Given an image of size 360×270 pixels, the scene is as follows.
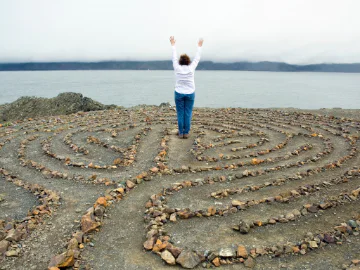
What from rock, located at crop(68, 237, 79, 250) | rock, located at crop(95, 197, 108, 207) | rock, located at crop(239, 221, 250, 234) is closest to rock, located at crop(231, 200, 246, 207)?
rock, located at crop(239, 221, 250, 234)

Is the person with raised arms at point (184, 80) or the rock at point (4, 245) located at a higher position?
the person with raised arms at point (184, 80)

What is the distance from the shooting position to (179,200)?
6.81 m

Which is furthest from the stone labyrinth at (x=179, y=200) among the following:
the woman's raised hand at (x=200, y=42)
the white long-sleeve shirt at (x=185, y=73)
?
the woman's raised hand at (x=200, y=42)

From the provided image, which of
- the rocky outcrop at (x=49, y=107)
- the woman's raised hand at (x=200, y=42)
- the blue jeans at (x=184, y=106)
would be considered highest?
the woman's raised hand at (x=200, y=42)

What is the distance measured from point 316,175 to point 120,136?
7.07 metres

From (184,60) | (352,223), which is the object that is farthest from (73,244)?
(184,60)

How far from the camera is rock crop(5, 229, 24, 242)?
5.24 meters

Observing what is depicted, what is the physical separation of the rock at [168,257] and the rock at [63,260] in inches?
52.6

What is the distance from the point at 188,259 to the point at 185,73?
22.1ft

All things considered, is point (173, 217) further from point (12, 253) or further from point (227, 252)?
point (12, 253)

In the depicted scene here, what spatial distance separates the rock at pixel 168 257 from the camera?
4769 millimetres

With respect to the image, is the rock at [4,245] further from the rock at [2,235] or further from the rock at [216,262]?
the rock at [216,262]

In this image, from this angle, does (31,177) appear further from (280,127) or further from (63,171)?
(280,127)

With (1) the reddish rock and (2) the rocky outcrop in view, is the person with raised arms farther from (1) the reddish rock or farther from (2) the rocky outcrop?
(2) the rocky outcrop
